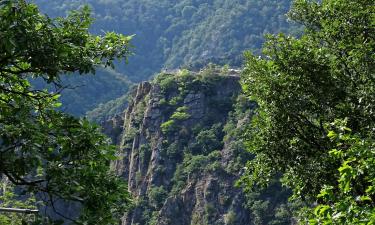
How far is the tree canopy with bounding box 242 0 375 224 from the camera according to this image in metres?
14.2

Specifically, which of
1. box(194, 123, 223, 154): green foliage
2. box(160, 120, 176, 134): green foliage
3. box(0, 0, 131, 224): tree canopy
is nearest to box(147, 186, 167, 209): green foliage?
box(194, 123, 223, 154): green foliage

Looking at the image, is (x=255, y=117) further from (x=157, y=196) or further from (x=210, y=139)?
(x=210, y=139)

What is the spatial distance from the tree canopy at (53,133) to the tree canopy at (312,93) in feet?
23.2

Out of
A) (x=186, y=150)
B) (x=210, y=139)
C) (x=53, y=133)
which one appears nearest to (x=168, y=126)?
(x=186, y=150)

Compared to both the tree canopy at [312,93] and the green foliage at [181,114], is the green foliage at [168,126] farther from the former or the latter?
the tree canopy at [312,93]

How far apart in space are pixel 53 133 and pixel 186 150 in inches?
3353

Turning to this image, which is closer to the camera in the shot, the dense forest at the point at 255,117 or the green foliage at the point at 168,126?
the dense forest at the point at 255,117

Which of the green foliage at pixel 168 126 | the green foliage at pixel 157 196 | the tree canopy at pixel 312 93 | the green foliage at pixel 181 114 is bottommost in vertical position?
the tree canopy at pixel 312 93

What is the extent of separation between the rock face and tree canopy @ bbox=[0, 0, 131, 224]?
70726mm

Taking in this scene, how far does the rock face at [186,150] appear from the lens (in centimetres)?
8169

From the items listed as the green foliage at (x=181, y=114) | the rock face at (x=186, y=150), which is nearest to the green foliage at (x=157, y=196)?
the rock face at (x=186, y=150)

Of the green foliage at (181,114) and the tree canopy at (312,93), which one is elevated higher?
the green foliage at (181,114)

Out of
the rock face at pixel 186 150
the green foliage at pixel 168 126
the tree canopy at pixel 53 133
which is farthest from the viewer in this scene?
the green foliage at pixel 168 126

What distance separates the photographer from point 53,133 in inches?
332
